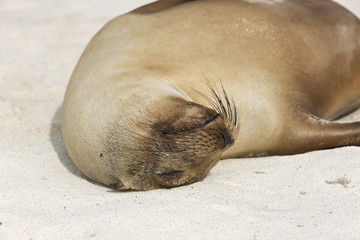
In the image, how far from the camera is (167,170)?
9.69 feet

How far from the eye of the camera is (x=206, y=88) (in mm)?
3543

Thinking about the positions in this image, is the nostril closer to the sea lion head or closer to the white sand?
the sea lion head

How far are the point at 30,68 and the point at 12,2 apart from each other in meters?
2.13

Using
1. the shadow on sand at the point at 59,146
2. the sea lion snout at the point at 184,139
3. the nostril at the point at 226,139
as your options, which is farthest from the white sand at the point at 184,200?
the nostril at the point at 226,139

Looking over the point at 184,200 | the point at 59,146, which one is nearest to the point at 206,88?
the point at 184,200

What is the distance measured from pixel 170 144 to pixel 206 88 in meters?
0.79

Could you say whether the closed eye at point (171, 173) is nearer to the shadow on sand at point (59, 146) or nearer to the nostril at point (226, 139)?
the nostril at point (226, 139)

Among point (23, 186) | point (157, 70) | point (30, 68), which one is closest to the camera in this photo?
point (23, 186)

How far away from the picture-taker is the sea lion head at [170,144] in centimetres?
284

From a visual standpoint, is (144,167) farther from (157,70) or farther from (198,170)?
(157,70)

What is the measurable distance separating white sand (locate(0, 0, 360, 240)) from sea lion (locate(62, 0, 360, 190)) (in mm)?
149

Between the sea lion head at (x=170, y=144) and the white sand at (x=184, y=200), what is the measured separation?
0.30 feet

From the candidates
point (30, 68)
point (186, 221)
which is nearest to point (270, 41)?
point (186, 221)

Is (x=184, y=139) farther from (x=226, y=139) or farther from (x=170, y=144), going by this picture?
(x=226, y=139)
